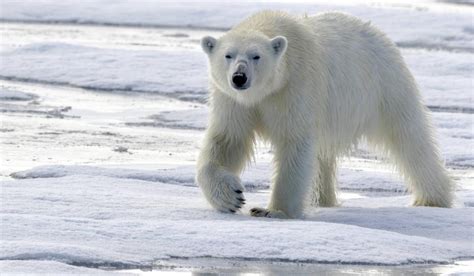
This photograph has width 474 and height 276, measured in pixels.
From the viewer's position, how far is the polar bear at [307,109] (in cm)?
633

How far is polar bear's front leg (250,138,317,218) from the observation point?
636 cm

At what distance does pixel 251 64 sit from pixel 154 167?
62.5 inches

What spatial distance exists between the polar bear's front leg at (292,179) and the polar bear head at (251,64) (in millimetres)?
322

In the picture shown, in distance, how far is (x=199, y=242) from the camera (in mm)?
5234

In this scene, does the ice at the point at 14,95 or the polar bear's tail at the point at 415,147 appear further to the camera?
the ice at the point at 14,95

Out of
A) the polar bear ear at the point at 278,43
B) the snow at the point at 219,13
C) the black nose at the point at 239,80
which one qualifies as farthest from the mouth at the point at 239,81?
the snow at the point at 219,13

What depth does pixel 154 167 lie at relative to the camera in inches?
302

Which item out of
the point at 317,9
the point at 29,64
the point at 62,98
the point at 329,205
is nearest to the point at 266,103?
the point at 329,205

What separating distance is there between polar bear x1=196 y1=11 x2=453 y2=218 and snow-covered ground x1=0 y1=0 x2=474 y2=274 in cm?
19

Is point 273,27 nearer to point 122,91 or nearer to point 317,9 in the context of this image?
point 122,91

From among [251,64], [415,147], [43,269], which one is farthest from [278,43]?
[43,269]

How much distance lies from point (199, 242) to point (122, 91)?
653cm

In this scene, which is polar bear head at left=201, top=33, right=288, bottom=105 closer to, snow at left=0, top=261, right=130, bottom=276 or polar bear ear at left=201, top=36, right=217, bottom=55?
polar bear ear at left=201, top=36, right=217, bottom=55

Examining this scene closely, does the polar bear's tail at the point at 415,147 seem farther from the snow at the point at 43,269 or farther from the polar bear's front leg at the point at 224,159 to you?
the snow at the point at 43,269
